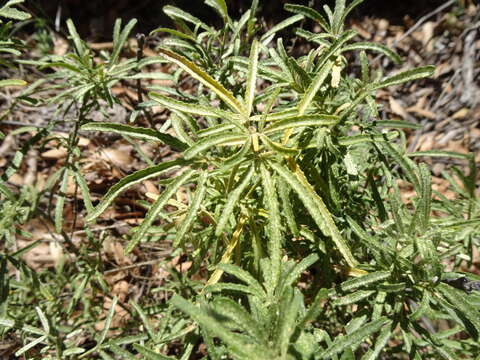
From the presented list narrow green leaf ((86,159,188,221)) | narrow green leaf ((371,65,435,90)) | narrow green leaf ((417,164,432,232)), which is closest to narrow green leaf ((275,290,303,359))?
narrow green leaf ((86,159,188,221))

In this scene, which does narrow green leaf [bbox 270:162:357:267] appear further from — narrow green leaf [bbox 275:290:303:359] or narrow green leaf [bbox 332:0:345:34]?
narrow green leaf [bbox 332:0:345:34]

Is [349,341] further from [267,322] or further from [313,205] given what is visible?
[313,205]

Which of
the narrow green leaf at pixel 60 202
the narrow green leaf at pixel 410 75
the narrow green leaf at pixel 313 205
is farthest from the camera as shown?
the narrow green leaf at pixel 60 202

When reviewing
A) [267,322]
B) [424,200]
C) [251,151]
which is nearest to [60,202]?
[251,151]

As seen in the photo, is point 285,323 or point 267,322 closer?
point 285,323

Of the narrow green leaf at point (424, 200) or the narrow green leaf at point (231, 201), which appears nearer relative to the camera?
the narrow green leaf at point (231, 201)

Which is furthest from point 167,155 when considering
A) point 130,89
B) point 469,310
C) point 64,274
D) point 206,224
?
point 469,310

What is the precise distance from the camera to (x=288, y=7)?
53.6 inches

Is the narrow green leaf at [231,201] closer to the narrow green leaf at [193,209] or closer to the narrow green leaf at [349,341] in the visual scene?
the narrow green leaf at [193,209]

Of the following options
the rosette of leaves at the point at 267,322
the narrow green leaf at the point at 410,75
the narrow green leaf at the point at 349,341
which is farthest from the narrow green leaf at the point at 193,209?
the narrow green leaf at the point at 410,75

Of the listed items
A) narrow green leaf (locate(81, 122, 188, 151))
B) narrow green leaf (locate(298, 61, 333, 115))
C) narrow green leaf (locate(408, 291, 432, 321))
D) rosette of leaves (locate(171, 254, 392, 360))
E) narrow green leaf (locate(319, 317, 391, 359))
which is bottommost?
narrow green leaf (locate(319, 317, 391, 359))

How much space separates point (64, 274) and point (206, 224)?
4.14ft

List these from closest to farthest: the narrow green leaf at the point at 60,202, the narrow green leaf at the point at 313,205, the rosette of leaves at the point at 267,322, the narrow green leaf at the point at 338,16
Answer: the rosette of leaves at the point at 267,322 < the narrow green leaf at the point at 313,205 < the narrow green leaf at the point at 338,16 < the narrow green leaf at the point at 60,202

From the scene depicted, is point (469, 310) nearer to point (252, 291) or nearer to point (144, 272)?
point (252, 291)
